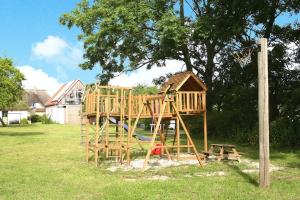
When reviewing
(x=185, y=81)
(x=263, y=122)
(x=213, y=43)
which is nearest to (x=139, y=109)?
(x=185, y=81)

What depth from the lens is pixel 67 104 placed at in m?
69.6

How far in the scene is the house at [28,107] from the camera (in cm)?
6894

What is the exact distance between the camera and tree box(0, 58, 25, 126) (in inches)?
1193

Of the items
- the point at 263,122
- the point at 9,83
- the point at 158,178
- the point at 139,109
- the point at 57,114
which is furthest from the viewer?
the point at 57,114

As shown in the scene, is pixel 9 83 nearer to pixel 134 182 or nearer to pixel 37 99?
pixel 134 182

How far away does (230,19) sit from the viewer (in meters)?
22.1

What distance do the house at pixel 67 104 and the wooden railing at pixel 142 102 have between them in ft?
164

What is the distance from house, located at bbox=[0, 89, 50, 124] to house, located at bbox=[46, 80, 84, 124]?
13.6 ft

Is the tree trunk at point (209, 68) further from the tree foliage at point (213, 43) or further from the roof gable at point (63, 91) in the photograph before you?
the roof gable at point (63, 91)

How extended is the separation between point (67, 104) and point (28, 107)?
420 inches

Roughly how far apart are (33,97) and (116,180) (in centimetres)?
8335

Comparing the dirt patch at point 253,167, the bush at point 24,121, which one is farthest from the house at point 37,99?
the dirt patch at point 253,167

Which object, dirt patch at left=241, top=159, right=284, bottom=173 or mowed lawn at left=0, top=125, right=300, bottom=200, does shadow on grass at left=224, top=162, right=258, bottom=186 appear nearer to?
mowed lawn at left=0, top=125, right=300, bottom=200

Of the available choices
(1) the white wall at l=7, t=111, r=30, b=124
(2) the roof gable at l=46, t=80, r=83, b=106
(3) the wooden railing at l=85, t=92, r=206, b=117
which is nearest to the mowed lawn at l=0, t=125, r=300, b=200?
(3) the wooden railing at l=85, t=92, r=206, b=117
